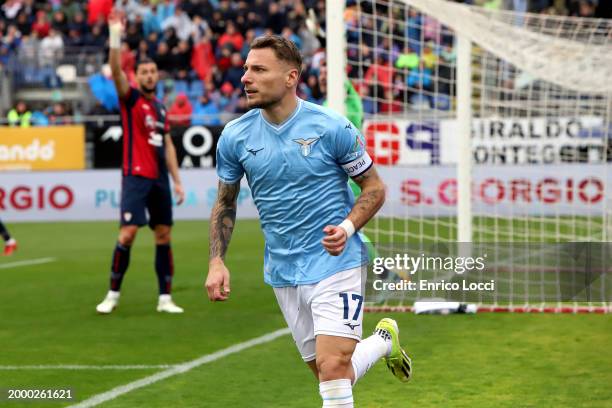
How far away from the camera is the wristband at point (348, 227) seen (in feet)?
17.2

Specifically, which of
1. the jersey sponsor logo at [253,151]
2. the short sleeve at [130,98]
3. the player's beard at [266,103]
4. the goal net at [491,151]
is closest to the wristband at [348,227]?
the jersey sponsor logo at [253,151]

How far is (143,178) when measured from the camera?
419 inches

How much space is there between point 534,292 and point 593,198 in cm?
702

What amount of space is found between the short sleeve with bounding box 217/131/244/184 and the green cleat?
1267mm

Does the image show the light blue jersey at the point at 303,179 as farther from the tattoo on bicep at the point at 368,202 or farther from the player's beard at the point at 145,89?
the player's beard at the point at 145,89

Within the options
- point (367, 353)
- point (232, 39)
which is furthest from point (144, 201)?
point (232, 39)

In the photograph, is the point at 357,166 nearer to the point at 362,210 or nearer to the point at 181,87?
the point at 362,210

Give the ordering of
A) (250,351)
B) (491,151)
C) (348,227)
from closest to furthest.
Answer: (348,227)
(250,351)
(491,151)

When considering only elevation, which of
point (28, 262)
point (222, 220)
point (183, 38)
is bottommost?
point (28, 262)

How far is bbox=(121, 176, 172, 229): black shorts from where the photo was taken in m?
10.6

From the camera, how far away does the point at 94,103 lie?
2662 cm

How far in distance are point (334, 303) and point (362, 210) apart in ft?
1.47

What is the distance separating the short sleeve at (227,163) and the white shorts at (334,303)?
607 mm

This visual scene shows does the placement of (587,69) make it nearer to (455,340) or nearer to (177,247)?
(455,340)
